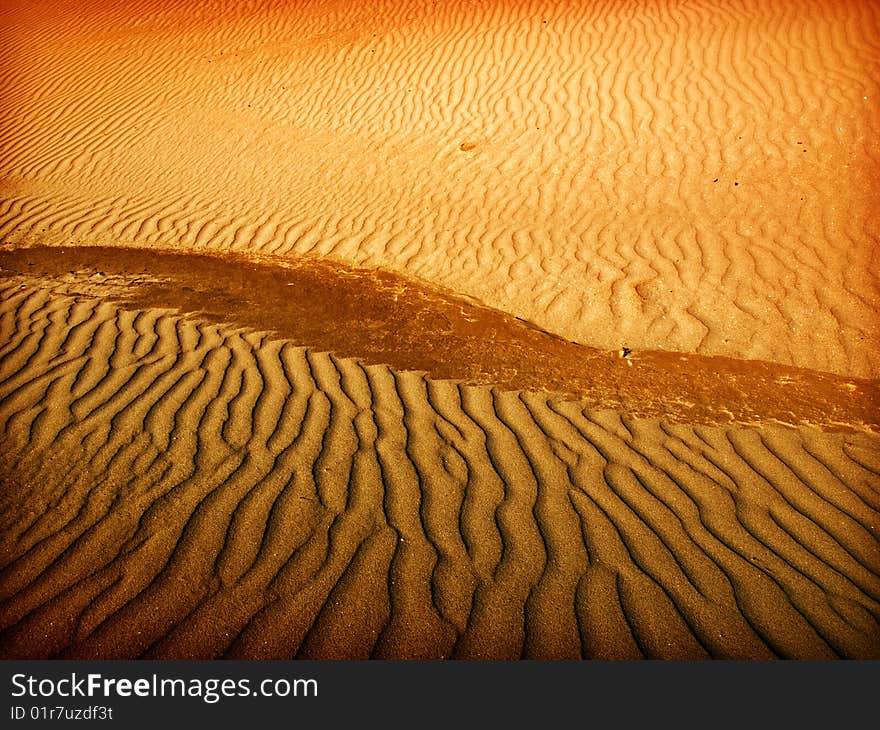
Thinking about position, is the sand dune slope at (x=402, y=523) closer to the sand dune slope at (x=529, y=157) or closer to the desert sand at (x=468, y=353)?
the desert sand at (x=468, y=353)

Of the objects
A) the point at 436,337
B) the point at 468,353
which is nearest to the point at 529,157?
the point at 436,337

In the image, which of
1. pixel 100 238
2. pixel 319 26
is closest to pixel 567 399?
pixel 100 238

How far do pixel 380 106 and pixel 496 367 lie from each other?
7.50 meters

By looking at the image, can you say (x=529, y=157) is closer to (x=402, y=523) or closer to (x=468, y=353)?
(x=468, y=353)

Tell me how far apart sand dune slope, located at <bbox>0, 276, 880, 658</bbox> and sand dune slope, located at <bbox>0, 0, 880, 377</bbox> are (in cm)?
181

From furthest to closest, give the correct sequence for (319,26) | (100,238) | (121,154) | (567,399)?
(319,26) → (121,154) → (100,238) → (567,399)

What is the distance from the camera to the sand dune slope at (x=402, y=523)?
2297 millimetres

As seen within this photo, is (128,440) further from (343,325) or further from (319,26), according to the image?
(319,26)

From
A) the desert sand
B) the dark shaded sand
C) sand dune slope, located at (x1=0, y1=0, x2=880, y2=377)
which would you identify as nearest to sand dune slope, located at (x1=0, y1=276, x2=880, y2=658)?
the desert sand

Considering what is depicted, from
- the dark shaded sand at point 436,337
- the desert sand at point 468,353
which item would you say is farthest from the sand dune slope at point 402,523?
the dark shaded sand at point 436,337

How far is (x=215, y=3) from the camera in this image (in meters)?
15.3

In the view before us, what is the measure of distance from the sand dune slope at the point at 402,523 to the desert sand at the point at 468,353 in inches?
0.6

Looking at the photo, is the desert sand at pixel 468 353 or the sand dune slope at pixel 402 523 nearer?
the sand dune slope at pixel 402 523

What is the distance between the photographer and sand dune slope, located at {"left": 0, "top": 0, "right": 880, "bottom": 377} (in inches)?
219
